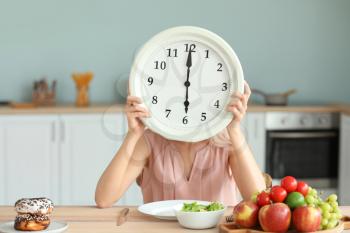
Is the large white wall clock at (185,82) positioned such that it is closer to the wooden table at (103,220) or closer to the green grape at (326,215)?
the wooden table at (103,220)

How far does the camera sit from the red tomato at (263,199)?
6.26 feet

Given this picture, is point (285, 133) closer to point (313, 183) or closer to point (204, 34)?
point (313, 183)

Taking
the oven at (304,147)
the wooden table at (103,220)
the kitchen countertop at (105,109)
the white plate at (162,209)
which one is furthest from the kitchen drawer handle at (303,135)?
the white plate at (162,209)

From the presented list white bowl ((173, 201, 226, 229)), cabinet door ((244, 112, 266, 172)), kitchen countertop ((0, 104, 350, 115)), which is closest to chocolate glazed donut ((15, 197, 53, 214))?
white bowl ((173, 201, 226, 229))

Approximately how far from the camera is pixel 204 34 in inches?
86.6

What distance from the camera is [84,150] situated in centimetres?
473

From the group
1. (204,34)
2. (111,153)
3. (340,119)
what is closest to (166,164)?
(204,34)

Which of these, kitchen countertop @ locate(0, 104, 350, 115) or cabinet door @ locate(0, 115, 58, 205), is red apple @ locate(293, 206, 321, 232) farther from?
cabinet door @ locate(0, 115, 58, 205)

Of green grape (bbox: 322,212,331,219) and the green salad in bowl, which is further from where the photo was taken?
the green salad in bowl

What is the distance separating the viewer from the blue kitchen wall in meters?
5.10

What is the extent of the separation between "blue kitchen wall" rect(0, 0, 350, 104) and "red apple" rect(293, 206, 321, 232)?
3210 millimetres

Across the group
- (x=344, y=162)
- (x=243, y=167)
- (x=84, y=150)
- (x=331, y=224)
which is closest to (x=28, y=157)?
(x=84, y=150)

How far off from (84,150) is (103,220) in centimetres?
258

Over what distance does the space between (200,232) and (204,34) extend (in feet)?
1.94
